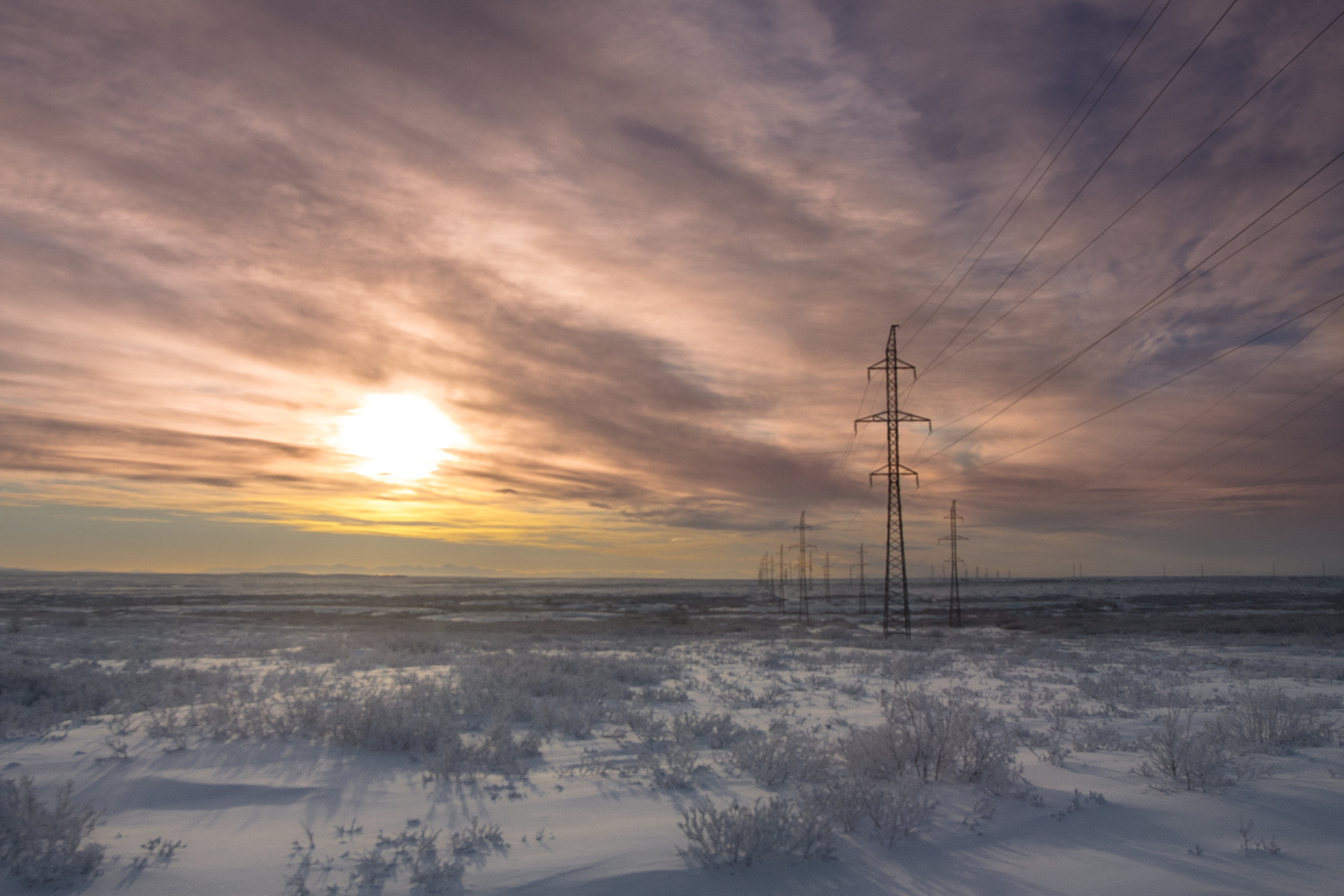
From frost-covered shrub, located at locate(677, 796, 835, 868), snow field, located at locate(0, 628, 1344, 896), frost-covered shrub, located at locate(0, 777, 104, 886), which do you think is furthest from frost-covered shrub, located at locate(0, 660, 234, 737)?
frost-covered shrub, located at locate(677, 796, 835, 868)

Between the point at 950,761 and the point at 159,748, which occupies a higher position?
the point at 950,761

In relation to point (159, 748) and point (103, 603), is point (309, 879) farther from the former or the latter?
point (103, 603)

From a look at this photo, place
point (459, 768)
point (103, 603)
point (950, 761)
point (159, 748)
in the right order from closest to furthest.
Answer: point (950, 761)
point (459, 768)
point (159, 748)
point (103, 603)

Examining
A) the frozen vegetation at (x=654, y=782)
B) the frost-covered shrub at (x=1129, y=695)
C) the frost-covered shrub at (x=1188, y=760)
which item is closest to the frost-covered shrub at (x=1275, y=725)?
the frozen vegetation at (x=654, y=782)

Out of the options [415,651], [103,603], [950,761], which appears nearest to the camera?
[950,761]

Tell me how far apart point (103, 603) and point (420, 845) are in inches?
4018

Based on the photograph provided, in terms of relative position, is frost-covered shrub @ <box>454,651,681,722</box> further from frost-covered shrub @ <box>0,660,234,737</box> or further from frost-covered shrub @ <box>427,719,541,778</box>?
frost-covered shrub @ <box>0,660,234,737</box>

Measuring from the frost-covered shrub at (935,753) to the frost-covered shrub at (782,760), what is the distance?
15.4 inches

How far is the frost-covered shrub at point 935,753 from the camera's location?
7961mm

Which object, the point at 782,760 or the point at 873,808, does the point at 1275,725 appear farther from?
the point at 873,808

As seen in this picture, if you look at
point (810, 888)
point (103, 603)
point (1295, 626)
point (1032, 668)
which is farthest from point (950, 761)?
point (103, 603)

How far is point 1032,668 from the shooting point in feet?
69.5

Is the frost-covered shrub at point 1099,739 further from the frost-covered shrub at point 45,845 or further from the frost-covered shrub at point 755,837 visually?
the frost-covered shrub at point 45,845

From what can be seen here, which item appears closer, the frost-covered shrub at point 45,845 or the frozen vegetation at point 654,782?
the frost-covered shrub at point 45,845
